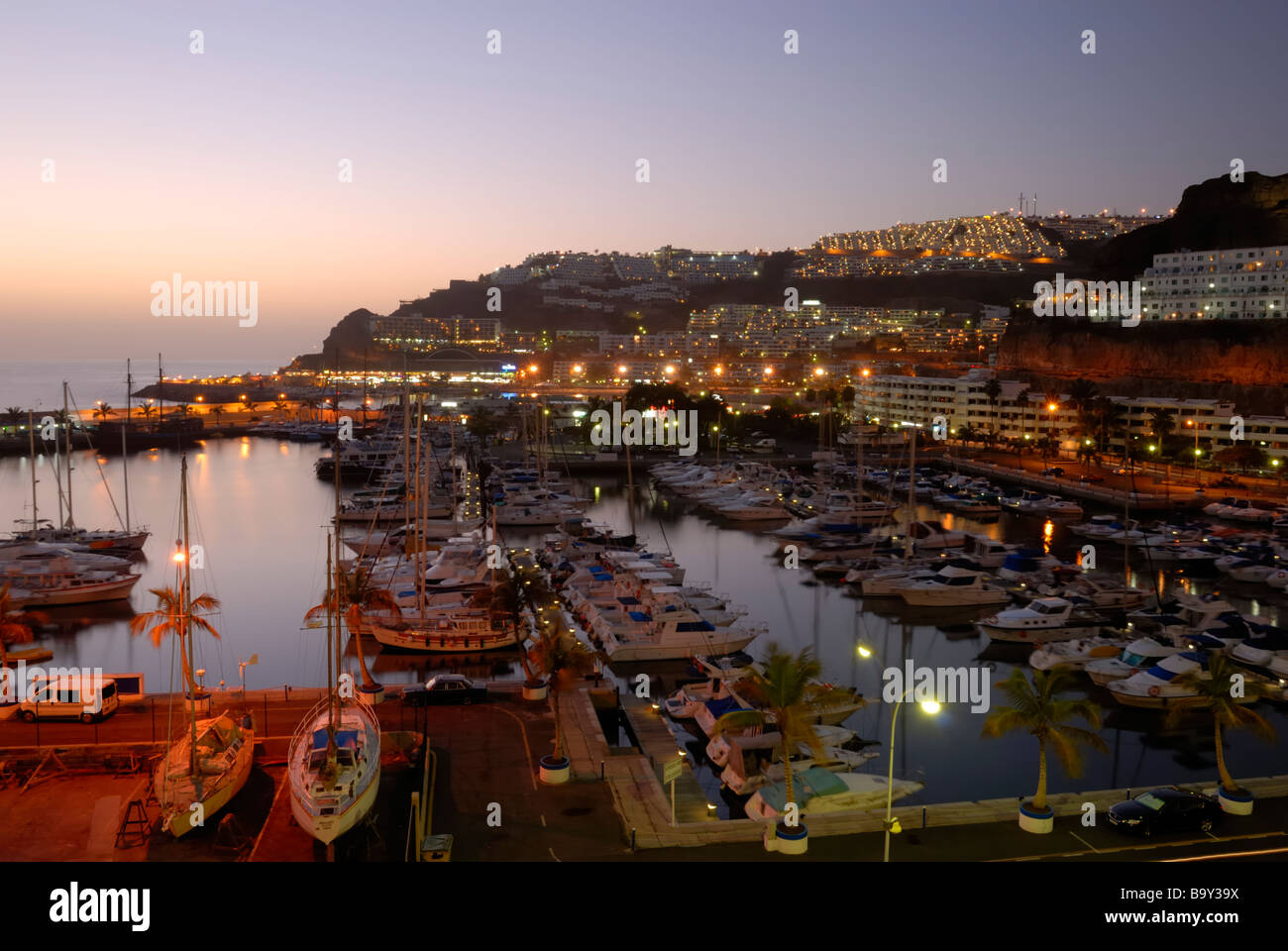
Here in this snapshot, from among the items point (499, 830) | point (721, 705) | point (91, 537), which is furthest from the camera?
point (91, 537)

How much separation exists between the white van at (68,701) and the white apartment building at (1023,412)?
1517 inches

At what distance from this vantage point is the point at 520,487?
1340 inches

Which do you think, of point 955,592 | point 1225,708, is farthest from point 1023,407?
point 1225,708

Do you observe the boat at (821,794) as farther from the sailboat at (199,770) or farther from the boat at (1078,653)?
the boat at (1078,653)

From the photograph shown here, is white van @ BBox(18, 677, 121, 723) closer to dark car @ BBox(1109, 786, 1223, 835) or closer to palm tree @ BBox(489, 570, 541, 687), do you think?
palm tree @ BBox(489, 570, 541, 687)

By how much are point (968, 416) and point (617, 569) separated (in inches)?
1429

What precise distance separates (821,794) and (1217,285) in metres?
59.6

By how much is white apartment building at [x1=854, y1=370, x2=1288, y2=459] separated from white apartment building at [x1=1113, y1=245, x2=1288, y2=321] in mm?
12824

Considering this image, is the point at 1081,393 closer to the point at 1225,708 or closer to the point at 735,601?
the point at 735,601

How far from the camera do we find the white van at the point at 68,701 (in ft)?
36.7

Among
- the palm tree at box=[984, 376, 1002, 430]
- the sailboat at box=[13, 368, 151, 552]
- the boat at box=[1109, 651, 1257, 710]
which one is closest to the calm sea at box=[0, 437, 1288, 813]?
the boat at box=[1109, 651, 1257, 710]

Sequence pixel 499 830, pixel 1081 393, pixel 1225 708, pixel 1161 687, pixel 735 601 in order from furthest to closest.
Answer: pixel 1081 393, pixel 735 601, pixel 1161 687, pixel 1225 708, pixel 499 830

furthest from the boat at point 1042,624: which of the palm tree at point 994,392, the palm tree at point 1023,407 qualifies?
the palm tree at point 994,392

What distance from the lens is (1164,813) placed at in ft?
27.4
